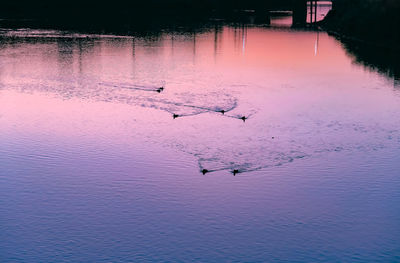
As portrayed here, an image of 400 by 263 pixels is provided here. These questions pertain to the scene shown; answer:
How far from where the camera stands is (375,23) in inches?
2119

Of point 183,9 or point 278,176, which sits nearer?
point 278,176

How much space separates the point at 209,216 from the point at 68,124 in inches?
341

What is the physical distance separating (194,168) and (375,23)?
141 feet

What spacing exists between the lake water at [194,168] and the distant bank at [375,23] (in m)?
19.9

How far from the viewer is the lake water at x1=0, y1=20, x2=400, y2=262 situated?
1126 centimetres

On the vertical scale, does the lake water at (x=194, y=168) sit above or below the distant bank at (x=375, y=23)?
below

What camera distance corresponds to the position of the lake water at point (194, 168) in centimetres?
1126

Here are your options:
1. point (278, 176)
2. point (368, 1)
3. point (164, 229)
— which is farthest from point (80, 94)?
point (368, 1)

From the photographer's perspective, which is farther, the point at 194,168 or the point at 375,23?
the point at 375,23

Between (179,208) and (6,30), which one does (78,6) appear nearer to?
(6,30)

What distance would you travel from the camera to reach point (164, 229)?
11789 millimetres

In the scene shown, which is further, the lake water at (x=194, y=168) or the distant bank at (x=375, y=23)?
the distant bank at (x=375, y=23)

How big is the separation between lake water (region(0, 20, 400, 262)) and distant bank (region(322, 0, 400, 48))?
65.3 feet

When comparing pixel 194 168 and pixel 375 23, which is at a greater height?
pixel 375 23
